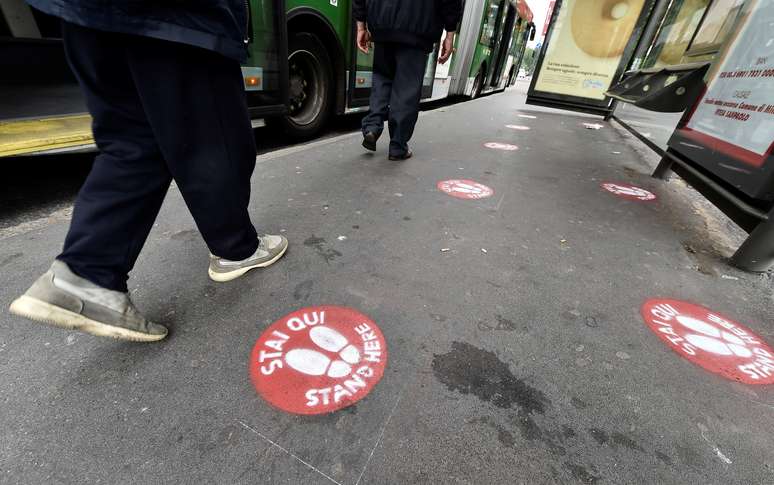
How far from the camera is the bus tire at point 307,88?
3.15 m

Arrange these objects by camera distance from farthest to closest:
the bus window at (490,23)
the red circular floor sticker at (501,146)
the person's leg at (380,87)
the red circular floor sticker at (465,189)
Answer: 1. the bus window at (490,23)
2. the red circular floor sticker at (501,146)
3. the person's leg at (380,87)
4. the red circular floor sticker at (465,189)

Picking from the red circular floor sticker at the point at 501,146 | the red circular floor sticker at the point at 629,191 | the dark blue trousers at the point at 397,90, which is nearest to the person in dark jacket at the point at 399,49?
the dark blue trousers at the point at 397,90

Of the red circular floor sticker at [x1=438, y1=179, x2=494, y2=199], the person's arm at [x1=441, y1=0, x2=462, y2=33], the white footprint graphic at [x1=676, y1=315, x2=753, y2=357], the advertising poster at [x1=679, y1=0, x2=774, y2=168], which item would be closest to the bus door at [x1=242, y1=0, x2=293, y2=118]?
the person's arm at [x1=441, y1=0, x2=462, y2=33]

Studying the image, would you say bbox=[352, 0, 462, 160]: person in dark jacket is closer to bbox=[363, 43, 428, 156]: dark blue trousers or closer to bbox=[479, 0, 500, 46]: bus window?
bbox=[363, 43, 428, 156]: dark blue trousers

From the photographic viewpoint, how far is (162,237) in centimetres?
160

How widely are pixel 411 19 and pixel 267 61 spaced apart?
3.77 feet

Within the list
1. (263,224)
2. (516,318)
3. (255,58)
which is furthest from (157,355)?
(255,58)

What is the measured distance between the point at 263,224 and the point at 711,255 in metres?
2.48

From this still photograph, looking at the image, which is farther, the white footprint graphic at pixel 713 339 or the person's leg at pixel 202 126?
the white footprint graphic at pixel 713 339

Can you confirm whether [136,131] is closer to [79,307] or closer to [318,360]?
[79,307]

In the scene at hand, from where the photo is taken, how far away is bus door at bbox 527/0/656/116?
18.5ft

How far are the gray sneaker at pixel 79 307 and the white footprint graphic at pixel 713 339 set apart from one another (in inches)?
75.1

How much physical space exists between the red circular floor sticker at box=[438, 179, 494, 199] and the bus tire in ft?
5.57

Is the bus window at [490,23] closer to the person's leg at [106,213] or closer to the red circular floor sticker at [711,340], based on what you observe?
the red circular floor sticker at [711,340]
